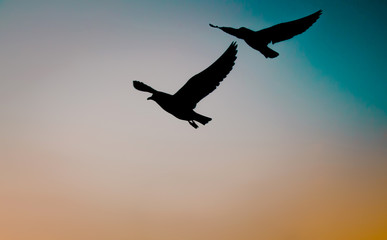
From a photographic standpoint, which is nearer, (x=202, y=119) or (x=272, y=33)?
(x=202, y=119)

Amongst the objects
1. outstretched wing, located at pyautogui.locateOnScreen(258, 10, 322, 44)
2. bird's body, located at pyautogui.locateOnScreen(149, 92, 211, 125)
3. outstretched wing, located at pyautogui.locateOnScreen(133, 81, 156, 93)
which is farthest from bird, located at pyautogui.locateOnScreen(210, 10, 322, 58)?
outstretched wing, located at pyautogui.locateOnScreen(133, 81, 156, 93)

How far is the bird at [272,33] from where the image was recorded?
875cm

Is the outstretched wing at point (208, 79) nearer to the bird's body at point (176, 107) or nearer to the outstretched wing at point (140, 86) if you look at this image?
the bird's body at point (176, 107)

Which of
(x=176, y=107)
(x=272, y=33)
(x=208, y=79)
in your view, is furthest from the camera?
(x=272, y=33)

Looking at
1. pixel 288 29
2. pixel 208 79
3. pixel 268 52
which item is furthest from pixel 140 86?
pixel 288 29

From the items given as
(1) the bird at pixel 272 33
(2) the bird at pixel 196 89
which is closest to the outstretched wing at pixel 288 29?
(1) the bird at pixel 272 33

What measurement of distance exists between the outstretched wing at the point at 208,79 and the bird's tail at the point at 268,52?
98 cm

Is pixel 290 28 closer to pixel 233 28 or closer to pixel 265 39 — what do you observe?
pixel 265 39

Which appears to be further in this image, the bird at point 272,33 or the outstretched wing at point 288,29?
the outstretched wing at point 288,29

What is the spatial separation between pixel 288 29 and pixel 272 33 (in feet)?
1.79

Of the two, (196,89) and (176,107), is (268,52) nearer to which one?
(196,89)

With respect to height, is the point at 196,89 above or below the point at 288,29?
below

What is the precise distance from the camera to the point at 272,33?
9062 millimetres

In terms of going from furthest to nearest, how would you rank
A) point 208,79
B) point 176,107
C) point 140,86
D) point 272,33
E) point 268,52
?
point 272,33 < point 268,52 < point 208,79 < point 176,107 < point 140,86
